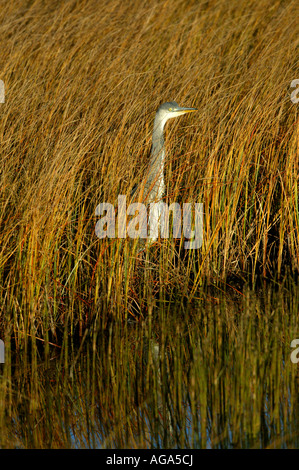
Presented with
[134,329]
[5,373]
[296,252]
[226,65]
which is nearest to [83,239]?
[134,329]

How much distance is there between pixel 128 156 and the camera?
15.7 ft

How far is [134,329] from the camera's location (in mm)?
4406

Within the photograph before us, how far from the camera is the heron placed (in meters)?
4.86

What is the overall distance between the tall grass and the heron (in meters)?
0.10

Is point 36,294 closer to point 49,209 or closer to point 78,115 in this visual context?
point 49,209

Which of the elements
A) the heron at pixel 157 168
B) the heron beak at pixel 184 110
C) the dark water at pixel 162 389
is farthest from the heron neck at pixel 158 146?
the dark water at pixel 162 389

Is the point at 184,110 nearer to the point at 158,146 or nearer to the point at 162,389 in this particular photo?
the point at 158,146

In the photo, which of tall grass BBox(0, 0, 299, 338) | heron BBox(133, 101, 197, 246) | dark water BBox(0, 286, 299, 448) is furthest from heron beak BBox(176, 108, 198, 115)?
dark water BBox(0, 286, 299, 448)

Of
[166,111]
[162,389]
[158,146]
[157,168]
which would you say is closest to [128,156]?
[157,168]

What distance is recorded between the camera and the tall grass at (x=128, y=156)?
172 inches

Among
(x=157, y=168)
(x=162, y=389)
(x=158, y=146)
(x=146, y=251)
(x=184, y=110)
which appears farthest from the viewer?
(x=184, y=110)

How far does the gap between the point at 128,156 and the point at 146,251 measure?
2.27ft
